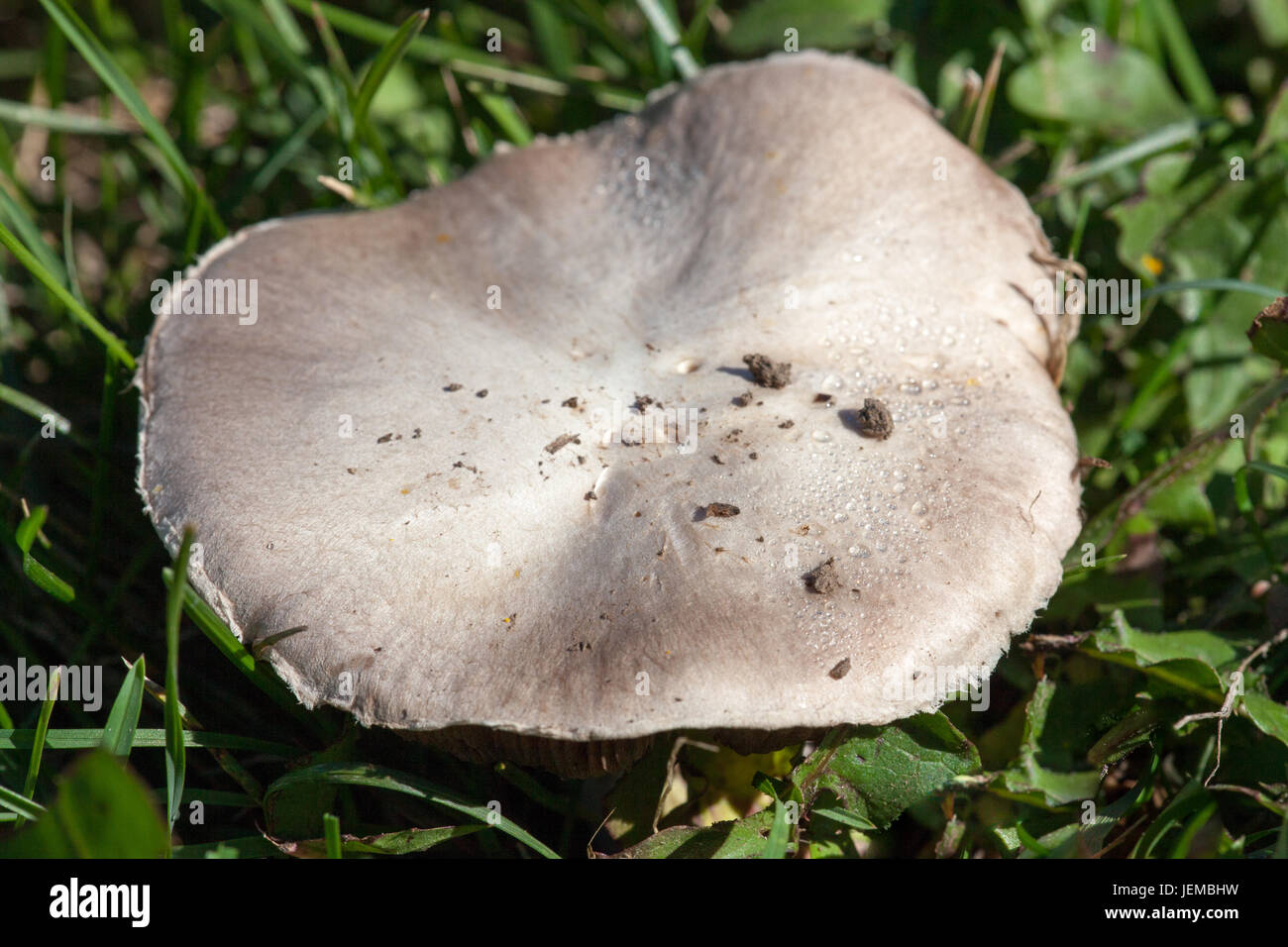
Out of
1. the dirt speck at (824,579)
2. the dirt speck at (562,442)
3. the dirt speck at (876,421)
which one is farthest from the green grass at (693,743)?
the dirt speck at (562,442)

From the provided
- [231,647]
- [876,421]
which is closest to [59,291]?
[231,647]

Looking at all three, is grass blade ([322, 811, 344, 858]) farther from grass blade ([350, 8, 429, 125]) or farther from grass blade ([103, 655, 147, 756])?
grass blade ([350, 8, 429, 125])

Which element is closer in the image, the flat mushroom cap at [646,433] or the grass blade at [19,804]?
the flat mushroom cap at [646,433]

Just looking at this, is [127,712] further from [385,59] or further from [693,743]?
[385,59]

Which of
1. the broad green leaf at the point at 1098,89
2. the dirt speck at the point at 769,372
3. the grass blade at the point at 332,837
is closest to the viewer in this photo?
the grass blade at the point at 332,837

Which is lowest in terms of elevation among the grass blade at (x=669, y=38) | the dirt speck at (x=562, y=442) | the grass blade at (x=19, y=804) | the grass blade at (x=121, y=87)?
the grass blade at (x=19, y=804)

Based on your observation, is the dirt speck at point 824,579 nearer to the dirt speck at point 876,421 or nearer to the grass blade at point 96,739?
the dirt speck at point 876,421
